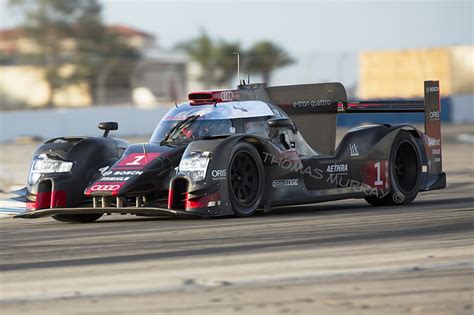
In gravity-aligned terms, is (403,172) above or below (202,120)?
below

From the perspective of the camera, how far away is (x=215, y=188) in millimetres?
10305

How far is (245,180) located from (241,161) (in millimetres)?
204

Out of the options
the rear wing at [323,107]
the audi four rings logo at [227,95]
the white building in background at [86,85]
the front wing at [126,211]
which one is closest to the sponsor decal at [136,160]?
the front wing at [126,211]

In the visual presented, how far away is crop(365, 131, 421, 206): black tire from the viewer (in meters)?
12.5

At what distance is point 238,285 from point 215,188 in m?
3.84

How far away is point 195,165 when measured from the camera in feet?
33.9

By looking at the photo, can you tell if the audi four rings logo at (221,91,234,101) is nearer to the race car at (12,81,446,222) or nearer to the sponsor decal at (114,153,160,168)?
the race car at (12,81,446,222)

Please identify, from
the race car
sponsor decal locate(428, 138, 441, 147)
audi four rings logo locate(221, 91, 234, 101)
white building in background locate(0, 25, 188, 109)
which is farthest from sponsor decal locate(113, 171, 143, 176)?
white building in background locate(0, 25, 188, 109)

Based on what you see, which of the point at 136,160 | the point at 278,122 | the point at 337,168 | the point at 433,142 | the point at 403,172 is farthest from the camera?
the point at 433,142

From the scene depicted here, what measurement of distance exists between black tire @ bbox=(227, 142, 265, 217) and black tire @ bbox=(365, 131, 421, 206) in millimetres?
2112

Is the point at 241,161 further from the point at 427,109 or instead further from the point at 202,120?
the point at 427,109

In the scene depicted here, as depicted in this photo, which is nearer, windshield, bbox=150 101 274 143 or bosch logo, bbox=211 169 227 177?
bosch logo, bbox=211 169 227 177

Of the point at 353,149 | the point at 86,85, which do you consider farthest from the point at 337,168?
the point at 86,85

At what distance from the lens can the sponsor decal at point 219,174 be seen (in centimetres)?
1030
